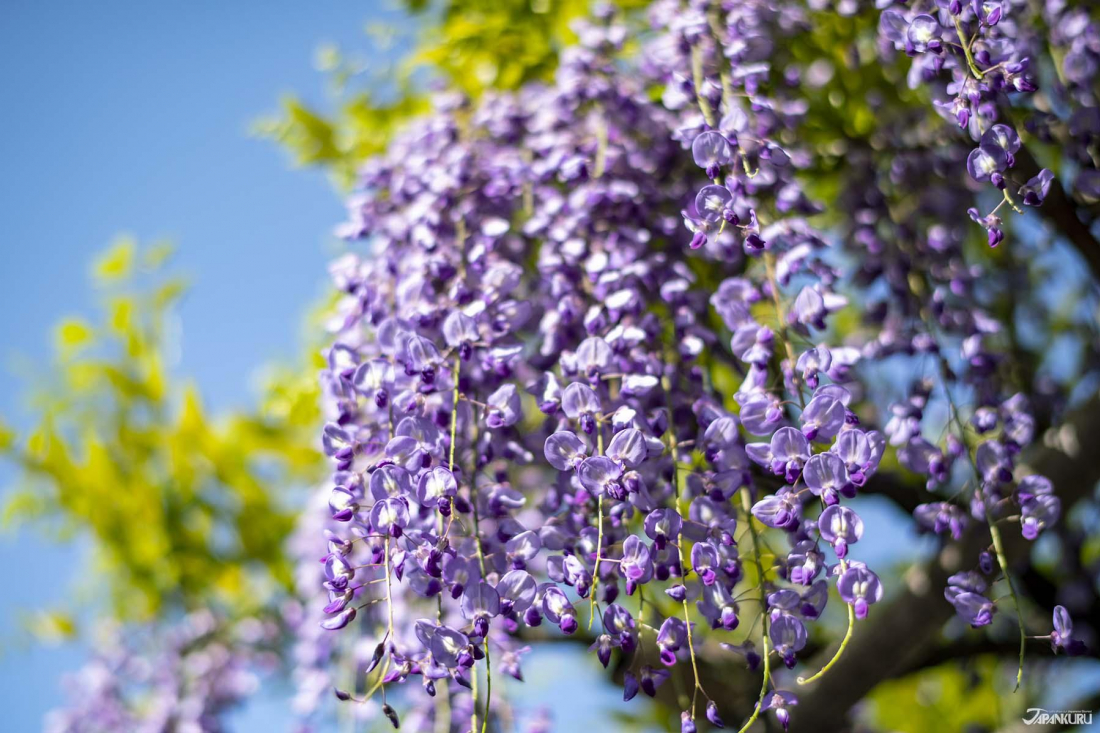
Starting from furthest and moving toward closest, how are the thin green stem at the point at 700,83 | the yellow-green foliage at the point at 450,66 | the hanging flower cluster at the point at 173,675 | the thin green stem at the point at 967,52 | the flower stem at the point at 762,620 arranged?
the hanging flower cluster at the point at 173,675, the yellow-green foliage at the point at 450,66, the thin green stem at the point at 700,83, the thin green stem at the point at 967,52, the flower stem at the point at 762,620

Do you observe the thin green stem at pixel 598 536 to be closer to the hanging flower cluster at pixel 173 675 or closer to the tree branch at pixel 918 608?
the tree branch at pixel 918 608

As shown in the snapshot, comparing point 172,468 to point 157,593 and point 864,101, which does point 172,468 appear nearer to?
point 157,593

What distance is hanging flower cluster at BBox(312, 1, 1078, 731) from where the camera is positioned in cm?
74

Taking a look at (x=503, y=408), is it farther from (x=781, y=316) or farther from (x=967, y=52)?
(x=967, y=52)

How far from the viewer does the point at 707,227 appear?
2.68 ft

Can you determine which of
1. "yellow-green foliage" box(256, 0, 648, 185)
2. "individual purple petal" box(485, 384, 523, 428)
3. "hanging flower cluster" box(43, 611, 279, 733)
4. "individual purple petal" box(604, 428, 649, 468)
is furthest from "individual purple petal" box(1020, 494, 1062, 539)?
"hanging flower cluster" box(43, 611, 279, 733)

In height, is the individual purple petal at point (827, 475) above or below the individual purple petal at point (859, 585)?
above

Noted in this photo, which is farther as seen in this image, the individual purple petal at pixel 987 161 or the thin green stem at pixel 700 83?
the thin green stem at pixel 700 83

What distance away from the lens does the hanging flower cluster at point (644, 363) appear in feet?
2.42

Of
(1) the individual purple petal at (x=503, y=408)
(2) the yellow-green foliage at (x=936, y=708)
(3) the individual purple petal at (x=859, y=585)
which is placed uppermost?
(1) the individual purple petal at (x=503, y=408)

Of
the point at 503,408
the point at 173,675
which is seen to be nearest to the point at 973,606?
the point at 503,408

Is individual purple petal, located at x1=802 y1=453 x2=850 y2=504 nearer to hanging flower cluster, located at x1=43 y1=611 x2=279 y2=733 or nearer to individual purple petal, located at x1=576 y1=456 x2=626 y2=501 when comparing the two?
individual purple petal, located at x1=576 y1=456 x2=626 y2=501

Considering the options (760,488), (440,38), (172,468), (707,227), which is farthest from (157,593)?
(707,227)

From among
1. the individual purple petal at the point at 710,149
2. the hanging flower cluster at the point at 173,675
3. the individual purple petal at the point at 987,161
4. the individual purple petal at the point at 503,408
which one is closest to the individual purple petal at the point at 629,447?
the individual purple petal at the point at 503,408
